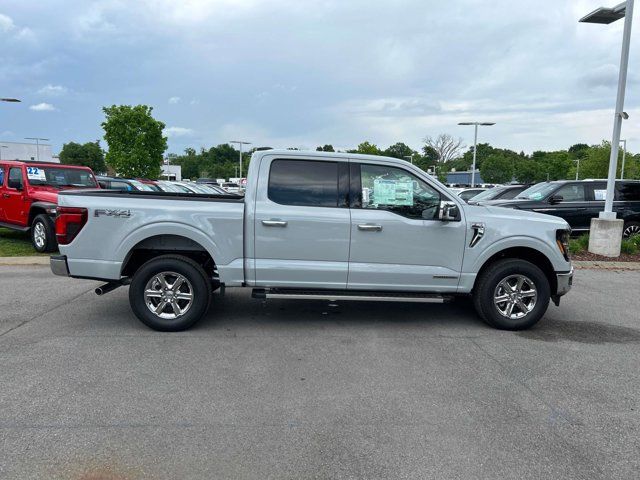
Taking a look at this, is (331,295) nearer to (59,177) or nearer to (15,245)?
(59,177)

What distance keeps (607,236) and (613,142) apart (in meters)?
2.17

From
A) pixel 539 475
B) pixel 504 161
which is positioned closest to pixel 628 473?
pixel 539 475

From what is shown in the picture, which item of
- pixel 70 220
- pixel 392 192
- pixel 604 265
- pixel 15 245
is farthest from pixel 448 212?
pixel 15 245

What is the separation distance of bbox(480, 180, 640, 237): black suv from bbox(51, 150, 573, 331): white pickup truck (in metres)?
7.11

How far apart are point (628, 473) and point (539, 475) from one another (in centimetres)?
56

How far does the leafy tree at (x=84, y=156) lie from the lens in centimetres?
8862

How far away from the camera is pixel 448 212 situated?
5.27 meters

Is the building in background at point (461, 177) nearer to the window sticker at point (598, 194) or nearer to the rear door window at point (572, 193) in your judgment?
the window sticker at point (598, 194)

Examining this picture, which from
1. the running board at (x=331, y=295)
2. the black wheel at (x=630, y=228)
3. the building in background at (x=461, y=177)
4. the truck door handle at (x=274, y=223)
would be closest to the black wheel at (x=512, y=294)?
the running board at (x=331, y=295)

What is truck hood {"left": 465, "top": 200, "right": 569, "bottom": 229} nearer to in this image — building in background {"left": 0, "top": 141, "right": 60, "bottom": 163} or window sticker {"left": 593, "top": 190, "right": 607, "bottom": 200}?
window sticker {"left": 593, "top": 190, "right": 607, "bottom": 200}

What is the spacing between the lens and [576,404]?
3.84 metres

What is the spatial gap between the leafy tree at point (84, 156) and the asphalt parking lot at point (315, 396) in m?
90.2

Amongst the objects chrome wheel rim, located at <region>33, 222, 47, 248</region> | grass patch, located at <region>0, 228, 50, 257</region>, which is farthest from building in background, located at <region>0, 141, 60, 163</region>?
chrome wheel rim, located at <region>33, 222, 47, 248</region>

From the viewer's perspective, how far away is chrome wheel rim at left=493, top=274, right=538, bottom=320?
5613 millimetres
